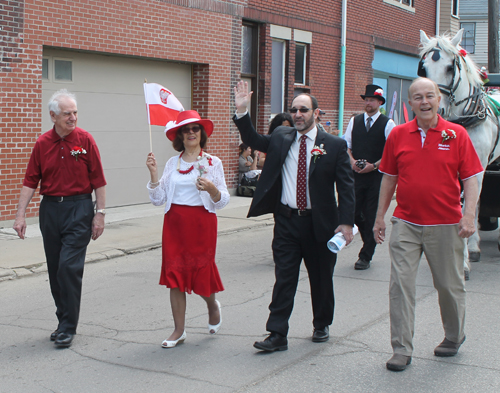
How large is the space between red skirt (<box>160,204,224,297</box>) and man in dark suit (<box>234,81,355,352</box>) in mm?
446

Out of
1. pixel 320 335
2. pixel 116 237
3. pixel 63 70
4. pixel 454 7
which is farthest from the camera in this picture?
pixel 454 7

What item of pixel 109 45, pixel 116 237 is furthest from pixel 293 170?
pixel 109 45

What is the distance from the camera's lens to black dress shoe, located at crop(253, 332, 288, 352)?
16.9 feet

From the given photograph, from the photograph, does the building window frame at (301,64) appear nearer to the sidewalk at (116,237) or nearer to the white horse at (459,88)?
the sidewalk at (116,237)

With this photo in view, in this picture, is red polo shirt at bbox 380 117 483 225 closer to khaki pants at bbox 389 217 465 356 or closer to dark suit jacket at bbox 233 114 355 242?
khaki pants at bbox 389 217 465 356

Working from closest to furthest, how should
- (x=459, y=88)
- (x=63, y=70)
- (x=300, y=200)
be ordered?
(x=300, y=200)
(x=459, y=88)
(x=63, y=70)

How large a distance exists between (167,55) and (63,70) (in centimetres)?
237

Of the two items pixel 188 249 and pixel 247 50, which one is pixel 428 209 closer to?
pixel 188 249

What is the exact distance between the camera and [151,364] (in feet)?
16.3

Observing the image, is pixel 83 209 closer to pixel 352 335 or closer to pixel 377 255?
pixel 352 335

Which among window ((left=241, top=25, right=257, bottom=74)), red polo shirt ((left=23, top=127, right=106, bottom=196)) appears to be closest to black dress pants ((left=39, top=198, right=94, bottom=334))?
red polo shirt ((left=23, top=127, right=106, bottom=196))

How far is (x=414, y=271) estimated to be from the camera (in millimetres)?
4879

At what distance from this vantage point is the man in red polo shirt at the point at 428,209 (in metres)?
4.82

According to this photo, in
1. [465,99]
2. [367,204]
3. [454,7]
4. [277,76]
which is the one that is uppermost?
[454,7]
